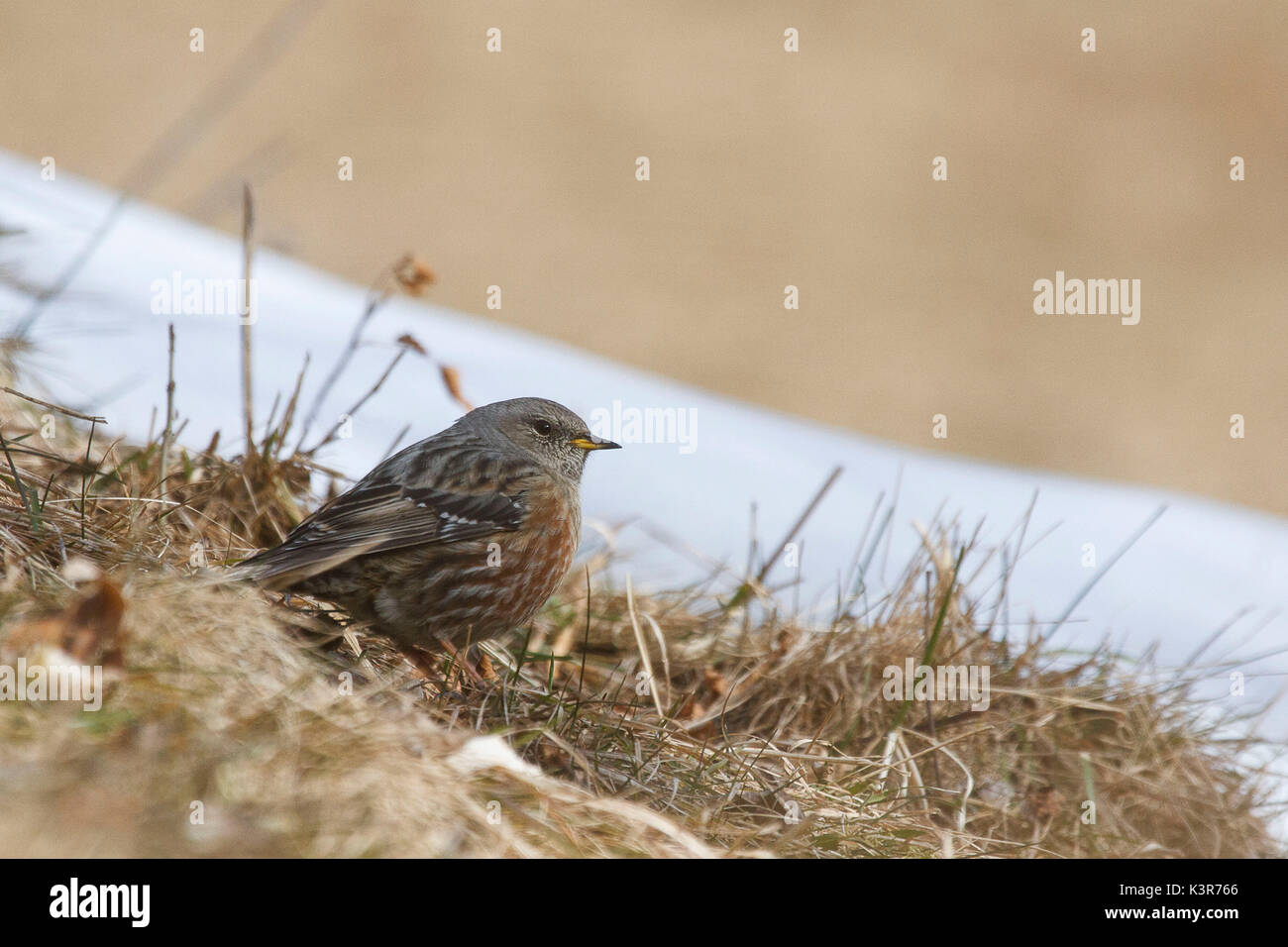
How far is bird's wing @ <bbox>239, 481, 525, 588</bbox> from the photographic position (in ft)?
11.1

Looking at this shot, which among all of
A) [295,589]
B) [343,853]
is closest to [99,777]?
[343,853]

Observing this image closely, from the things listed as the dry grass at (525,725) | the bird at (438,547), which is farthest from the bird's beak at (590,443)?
the dry grass at (525,725)

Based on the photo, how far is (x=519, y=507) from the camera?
3.98 metres

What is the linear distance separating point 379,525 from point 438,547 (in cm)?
19

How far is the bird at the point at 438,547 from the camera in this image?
11.8 feet

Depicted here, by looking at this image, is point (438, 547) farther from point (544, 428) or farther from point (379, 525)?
point (544, 428)

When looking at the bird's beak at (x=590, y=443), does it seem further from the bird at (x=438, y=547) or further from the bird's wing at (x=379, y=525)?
the bird's wing at (x=379, y=525)

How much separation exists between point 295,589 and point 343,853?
159 centimetres

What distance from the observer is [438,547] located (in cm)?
381

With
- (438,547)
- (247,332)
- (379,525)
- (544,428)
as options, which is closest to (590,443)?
(544,428)

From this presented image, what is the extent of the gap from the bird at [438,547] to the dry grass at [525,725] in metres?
0.12

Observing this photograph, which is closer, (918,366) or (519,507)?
(519,507)

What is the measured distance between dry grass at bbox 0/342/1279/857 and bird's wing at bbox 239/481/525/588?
16 centimetres
